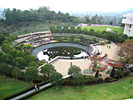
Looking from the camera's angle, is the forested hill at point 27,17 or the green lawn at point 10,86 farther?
the forested hill at point 27,17

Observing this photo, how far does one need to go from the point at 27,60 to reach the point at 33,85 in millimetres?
5962

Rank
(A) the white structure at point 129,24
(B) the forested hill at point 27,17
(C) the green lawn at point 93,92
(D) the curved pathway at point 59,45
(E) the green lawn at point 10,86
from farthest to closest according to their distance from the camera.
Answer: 1. (B) the forested hill at point 27,17
2. (A) the white structure at point 129,24
3. (D) the curved pathway at point 59,45
4. (E) the green lawn at point 10,86
5. (C) the green lawn at point 93,92

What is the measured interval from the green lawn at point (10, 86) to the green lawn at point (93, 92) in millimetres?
3342

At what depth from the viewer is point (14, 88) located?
62.3 ft

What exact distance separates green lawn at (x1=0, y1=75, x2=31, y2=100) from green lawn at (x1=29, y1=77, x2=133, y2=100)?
3342 mm

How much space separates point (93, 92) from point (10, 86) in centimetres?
1280

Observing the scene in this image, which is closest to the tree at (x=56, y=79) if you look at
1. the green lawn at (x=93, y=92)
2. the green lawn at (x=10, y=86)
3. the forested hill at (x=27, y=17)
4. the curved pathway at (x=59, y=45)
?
the green lawn at (x=93, y=92)

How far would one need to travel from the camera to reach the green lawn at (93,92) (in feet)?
54.4

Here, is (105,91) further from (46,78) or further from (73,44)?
(73,44)

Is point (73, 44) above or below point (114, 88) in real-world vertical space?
above

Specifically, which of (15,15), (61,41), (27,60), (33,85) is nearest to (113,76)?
(33,85)

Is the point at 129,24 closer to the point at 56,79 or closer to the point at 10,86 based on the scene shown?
the point at 56,79

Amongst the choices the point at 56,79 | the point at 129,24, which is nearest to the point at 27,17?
the point at 129,24

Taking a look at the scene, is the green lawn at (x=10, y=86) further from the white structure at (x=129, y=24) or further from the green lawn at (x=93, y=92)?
the white structure at (x=129, y=24)
